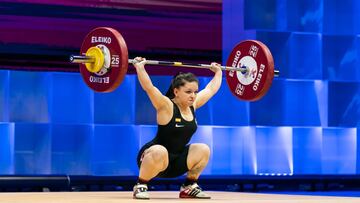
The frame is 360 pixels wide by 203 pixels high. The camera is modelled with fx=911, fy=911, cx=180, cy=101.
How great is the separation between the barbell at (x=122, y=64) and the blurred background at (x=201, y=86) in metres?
1.75

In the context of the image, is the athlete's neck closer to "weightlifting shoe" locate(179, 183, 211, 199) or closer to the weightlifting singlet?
the weightlifting singlet

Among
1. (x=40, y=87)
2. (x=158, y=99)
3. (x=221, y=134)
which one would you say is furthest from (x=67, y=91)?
(x=158, y=99)

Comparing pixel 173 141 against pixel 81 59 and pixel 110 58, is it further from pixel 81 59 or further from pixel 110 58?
pixel 81 59

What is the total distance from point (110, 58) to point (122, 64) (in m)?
0.14

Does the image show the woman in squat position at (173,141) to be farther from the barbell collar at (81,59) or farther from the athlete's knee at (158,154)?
the barbell collar at (81,59)

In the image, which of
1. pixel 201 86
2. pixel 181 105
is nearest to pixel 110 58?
pixel 181 105

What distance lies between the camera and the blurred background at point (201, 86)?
782 cm

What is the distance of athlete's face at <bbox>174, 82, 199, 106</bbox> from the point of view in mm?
5648

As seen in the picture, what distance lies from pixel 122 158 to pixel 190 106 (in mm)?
2379

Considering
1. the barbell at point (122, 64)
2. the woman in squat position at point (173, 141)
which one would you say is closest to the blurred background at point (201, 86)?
the barbell at point (122, 64)

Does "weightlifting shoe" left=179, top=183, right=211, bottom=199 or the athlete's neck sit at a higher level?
the athlete's neck

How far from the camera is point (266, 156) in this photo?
Answer: 857 centimetres

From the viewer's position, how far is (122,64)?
5.75 meters

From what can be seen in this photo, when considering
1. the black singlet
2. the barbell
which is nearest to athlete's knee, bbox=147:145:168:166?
the black singlet
